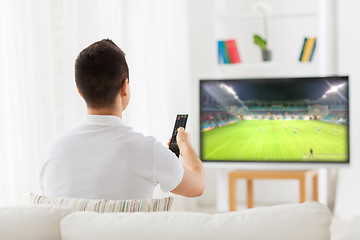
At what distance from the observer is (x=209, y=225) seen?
3.50 feet

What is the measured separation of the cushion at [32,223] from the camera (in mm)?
1162

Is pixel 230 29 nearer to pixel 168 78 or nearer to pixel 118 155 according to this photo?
pixel 168 78

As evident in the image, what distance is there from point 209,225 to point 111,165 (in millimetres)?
474

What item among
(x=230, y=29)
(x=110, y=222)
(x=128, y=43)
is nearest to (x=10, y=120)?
(x=128, y=43)

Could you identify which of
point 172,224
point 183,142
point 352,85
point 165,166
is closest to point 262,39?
point 352,85

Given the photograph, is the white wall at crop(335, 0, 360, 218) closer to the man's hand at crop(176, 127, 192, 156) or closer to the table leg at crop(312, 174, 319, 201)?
the table leg at crop(312, 174, 319, 201)

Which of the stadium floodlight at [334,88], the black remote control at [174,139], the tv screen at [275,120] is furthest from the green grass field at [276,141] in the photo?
the black remote control at [174,139]

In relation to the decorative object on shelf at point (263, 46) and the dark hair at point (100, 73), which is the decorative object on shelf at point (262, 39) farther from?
the dark hair at point (100, 73)

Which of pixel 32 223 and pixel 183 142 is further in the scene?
pixel 183 142

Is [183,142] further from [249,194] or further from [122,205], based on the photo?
[249,194]

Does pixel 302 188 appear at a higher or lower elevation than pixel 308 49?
lower

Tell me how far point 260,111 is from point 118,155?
243cm

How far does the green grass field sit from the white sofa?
2.64 m

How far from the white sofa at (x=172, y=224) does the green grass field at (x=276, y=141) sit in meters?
2.64
